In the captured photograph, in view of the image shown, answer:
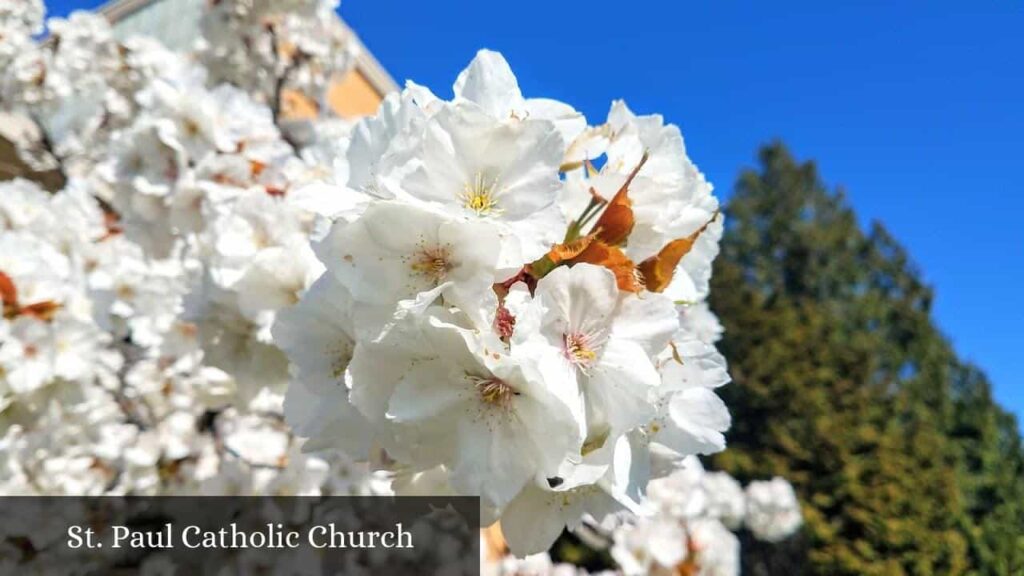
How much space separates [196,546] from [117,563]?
9.0 inches

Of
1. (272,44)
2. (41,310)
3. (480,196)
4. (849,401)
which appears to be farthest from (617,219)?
(849,401)

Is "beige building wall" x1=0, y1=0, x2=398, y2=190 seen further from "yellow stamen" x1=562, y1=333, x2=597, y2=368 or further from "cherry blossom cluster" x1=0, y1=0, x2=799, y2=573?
"yellow stamen" x1=562, y1=333, x2=597, y2=368

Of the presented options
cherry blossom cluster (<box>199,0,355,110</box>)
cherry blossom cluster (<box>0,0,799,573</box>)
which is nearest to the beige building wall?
cherry blossom cluster (<box>199,0,355,110</box>)

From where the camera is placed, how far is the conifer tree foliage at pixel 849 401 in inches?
321

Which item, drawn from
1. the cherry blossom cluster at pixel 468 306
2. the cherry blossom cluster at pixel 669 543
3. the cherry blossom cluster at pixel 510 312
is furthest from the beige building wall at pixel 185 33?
the cherry blossom cluster at pixel 510 312

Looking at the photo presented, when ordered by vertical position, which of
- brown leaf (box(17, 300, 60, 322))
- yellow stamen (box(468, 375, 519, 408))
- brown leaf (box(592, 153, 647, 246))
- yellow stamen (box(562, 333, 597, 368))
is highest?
brown leaf (box(17, 300, 60, 322))

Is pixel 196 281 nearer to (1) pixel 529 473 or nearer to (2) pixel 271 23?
(1) pixel 529 473

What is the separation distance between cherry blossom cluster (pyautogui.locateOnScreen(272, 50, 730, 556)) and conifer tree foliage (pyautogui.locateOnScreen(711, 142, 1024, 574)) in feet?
7.49

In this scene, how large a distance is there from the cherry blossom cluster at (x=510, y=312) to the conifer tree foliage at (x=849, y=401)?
2.28 m

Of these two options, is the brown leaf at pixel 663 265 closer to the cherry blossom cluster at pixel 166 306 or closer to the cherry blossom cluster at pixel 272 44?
the cherry blossom cluster at pixel 166 306

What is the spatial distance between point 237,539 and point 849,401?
11.8 meters

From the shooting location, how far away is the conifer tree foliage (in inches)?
321

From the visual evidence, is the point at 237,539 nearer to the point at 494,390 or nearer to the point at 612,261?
the point at 494,390

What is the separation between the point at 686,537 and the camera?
2.68m
